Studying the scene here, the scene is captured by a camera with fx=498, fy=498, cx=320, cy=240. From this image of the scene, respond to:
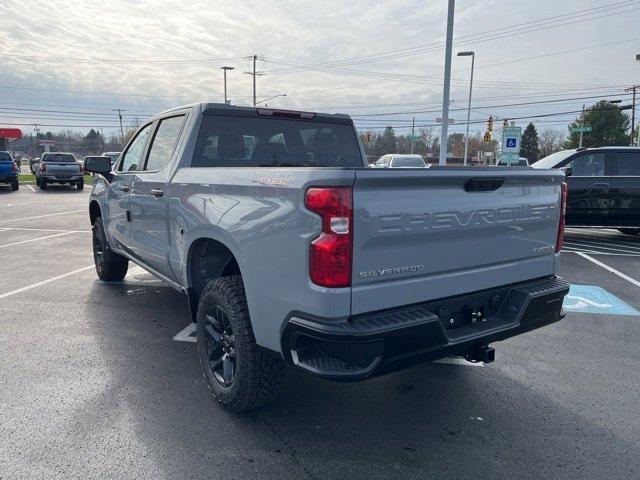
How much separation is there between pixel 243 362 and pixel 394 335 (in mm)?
1009

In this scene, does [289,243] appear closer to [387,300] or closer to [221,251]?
[387,300]

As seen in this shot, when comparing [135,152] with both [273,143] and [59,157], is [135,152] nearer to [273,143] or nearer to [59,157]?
[273,143]

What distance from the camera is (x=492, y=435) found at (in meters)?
3.08

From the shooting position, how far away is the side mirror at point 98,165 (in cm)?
538

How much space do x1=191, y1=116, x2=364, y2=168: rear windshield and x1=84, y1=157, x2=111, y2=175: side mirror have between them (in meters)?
1.92

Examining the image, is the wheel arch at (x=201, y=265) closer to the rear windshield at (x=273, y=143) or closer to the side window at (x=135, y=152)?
the rear windshield at (x=273, y=143)

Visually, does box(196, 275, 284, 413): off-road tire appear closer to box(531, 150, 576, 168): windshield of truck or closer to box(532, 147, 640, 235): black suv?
box(532, 147, 640, 235): black suv

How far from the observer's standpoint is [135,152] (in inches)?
206

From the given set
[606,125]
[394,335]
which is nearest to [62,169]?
[394,335]

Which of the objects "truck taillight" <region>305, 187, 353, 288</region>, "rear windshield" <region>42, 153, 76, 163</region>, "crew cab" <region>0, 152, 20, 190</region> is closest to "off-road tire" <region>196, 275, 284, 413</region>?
"truck taillight" <region>305, 187, 353, 288</region>

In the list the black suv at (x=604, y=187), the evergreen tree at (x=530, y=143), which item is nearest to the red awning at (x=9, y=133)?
the black suv at (x=604, y=187)

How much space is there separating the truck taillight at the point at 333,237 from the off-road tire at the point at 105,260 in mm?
4458

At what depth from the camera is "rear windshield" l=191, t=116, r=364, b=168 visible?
407 centimetres

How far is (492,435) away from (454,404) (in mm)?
418
